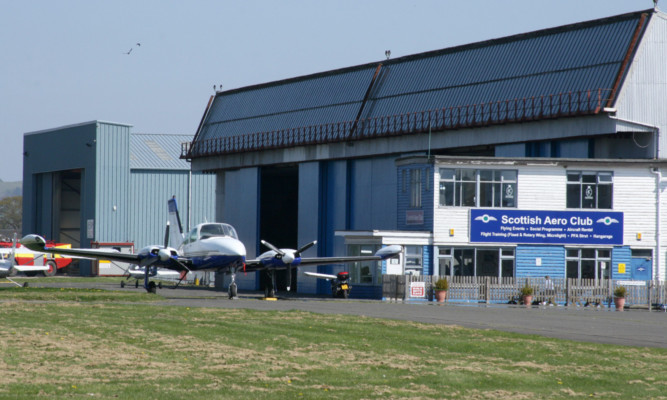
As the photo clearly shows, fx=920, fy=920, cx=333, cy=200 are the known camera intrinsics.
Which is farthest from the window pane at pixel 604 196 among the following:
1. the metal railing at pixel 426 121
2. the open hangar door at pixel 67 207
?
the open hangar door at pixel 67 207

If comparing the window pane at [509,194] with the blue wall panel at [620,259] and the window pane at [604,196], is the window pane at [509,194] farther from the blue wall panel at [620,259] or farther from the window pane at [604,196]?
the blue wall panel at [620,259]

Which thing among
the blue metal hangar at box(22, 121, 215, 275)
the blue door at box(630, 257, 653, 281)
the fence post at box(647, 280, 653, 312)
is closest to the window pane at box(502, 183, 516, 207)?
the blue door at box(630, 257, 653, 281)

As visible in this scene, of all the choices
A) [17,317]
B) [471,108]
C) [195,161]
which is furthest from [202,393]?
[195,161]

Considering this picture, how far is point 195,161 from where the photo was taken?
75.9 meters

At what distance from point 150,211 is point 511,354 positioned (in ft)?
256

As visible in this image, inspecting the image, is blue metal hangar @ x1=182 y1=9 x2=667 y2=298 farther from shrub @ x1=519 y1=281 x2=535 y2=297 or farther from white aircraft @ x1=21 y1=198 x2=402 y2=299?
white aircraft @ x1=21 y1=198 x2=402 y2=299

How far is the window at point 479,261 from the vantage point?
47.1m

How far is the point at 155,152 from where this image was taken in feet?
314

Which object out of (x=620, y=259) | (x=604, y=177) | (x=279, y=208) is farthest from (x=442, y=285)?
(x=279, y=208)

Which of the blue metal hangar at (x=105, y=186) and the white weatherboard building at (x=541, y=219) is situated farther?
the blue metal hangar at (x=105, y=186)

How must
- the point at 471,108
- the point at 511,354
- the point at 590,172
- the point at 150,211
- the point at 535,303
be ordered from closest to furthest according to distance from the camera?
the point at 511,354, the point at 535,303, the point at 590,172, the point at 471,108, the point at 150,211

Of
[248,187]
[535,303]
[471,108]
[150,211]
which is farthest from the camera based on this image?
[150,211]

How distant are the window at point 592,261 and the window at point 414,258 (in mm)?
7571

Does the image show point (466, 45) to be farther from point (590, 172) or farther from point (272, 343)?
point (272, 343)
